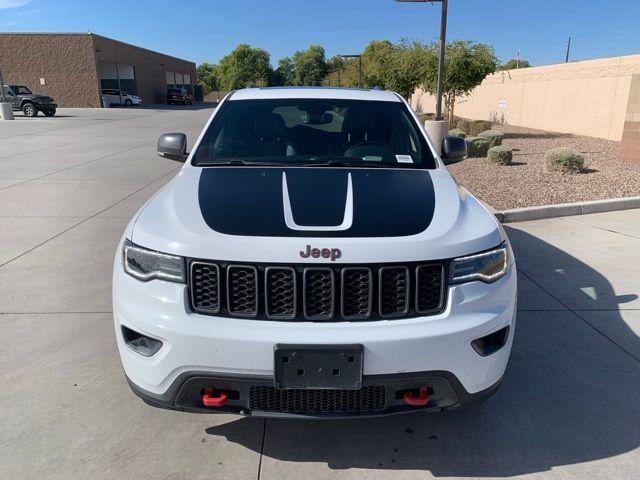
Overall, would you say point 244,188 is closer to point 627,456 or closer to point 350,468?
point 350,468

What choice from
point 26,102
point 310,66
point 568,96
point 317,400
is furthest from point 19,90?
point 310,66

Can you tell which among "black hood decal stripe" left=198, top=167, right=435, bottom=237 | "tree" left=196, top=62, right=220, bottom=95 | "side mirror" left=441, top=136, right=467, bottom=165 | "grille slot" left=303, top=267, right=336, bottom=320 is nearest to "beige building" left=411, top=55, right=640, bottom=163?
"side mirror" left=441, top=136, right=467, bottom=165

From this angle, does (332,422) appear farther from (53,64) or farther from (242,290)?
(53,64)

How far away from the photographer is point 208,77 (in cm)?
13575

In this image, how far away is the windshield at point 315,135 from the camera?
141 inches

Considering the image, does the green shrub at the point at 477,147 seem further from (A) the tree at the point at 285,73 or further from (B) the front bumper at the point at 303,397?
(A) the tree at the point at 285,73

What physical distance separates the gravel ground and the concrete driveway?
3003 mm

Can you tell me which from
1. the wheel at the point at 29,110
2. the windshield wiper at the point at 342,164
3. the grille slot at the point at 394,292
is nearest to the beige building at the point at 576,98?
the windshield wiper at the point at 342,164

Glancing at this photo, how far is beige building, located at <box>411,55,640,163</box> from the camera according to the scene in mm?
17375

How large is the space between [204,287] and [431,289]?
102 cm

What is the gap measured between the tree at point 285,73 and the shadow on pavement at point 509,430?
112913 mm

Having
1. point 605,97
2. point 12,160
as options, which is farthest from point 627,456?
point 605,97

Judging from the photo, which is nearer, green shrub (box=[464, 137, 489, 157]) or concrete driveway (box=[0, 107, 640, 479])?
concrete driveway (box=[0, 107, 640, 479])

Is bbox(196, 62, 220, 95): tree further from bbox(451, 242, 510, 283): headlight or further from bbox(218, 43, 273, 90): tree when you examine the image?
bbox(451, 242, 510, 283): headlight
